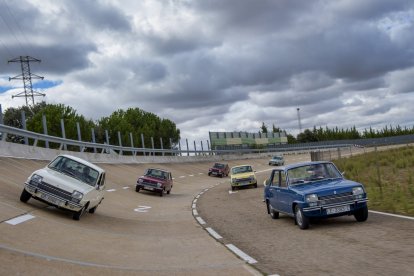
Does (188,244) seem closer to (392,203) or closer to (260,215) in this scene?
(260,215)

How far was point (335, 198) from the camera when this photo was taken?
12.0 meters

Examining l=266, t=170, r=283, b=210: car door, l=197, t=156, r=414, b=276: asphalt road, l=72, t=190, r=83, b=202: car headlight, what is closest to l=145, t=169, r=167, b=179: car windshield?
l=197, t=156, r=414, b=276: asphalt road

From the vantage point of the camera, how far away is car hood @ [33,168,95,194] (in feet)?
45.3

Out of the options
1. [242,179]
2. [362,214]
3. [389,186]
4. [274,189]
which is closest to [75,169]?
[274,189]

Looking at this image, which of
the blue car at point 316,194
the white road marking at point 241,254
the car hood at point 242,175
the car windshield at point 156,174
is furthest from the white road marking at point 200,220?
the car hood at point 242,175

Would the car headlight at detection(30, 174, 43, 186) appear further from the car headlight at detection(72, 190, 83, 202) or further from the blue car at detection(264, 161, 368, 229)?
the blue car at detection(264, 161, 368, 229)

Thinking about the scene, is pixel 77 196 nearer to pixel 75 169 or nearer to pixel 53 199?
pixel 53 199

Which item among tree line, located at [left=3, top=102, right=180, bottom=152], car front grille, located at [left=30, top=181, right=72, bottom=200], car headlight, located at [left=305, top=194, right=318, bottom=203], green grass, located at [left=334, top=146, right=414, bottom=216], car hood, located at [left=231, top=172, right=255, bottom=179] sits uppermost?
tree line, located at [left=3, top=102, right=180, bottom=152]

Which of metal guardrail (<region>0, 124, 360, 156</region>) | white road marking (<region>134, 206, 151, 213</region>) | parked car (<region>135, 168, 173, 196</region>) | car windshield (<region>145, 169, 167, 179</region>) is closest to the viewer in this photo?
white road marking (<region>134, 206, 151, 213</region>)

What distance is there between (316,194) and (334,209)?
1.71 ft

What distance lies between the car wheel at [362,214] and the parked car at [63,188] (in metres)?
6.79

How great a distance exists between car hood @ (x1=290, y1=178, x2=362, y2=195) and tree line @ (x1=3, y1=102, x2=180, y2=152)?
65.8 meters

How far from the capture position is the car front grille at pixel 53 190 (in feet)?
44.8

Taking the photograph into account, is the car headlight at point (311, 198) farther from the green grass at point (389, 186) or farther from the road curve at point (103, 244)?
the green grass at point (389, 186)
